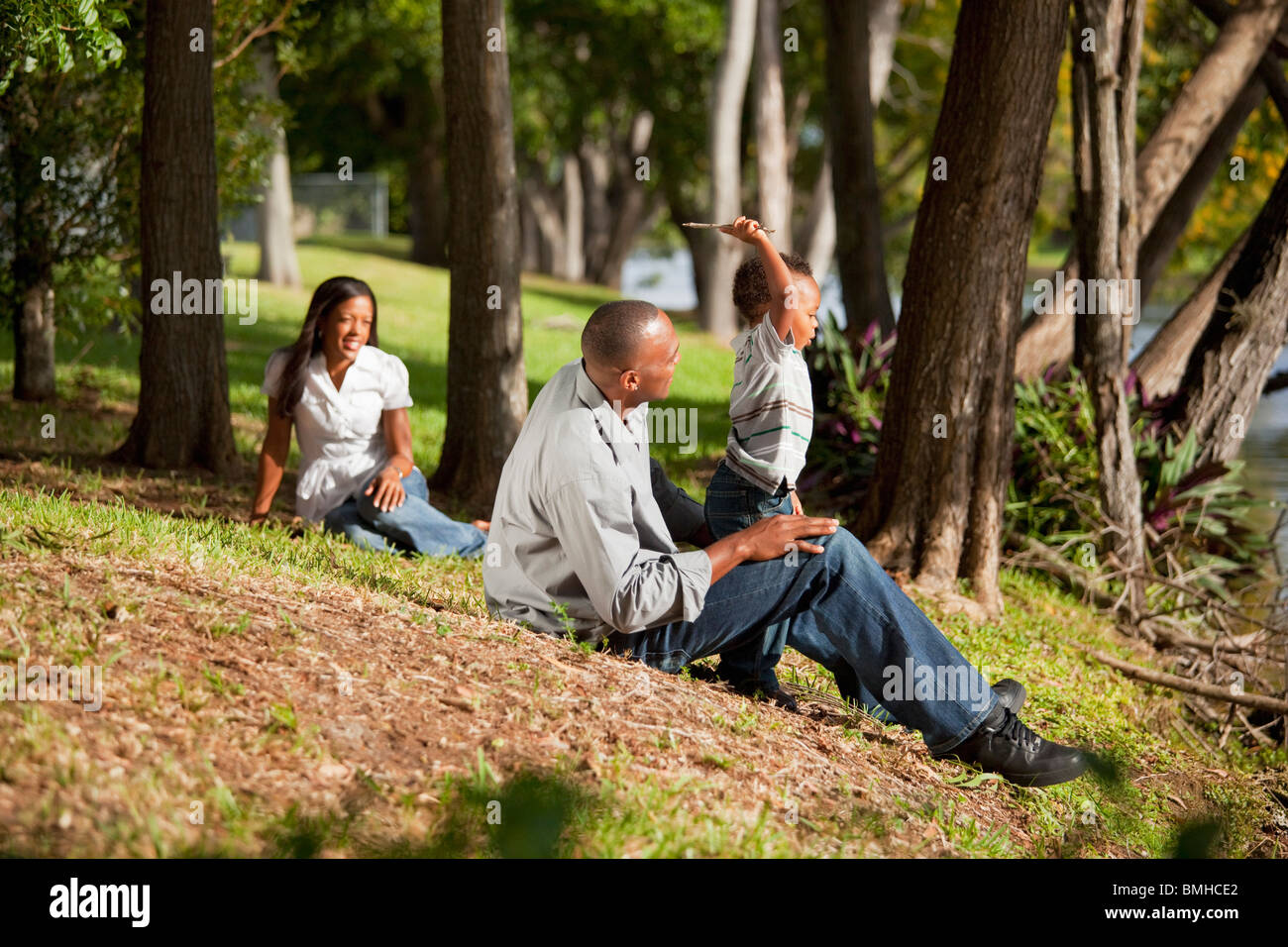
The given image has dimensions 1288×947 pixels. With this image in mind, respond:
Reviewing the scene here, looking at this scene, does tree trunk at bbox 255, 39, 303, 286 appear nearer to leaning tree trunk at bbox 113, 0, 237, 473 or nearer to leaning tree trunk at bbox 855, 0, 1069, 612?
leaning tree trunk at bbox 113, 0, 237, 473

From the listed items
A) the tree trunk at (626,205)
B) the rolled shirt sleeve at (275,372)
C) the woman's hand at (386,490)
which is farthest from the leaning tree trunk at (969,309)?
the tree trunk at (626,205)

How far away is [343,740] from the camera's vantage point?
3.43 meters

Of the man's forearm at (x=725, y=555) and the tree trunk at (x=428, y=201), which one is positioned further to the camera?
the tree trunk at (x=428, y=201)

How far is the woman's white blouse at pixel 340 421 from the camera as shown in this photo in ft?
21.1

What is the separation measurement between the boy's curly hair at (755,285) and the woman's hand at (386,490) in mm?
2199

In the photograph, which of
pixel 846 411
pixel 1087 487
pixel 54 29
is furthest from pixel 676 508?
pixel 846 411

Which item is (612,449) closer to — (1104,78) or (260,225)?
(1104,78)

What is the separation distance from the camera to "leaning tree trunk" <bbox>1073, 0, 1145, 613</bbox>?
7488mm

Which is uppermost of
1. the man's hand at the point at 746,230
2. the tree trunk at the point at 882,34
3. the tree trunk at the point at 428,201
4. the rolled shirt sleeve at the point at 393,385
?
the tree trunk at the point at 882,34

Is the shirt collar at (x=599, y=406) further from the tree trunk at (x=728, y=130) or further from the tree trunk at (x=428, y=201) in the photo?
the tree trunk at (x=428, y=201)

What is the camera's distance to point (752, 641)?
4.44 metres

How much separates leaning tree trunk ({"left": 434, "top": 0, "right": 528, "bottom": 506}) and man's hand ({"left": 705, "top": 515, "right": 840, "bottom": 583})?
4.05 m
